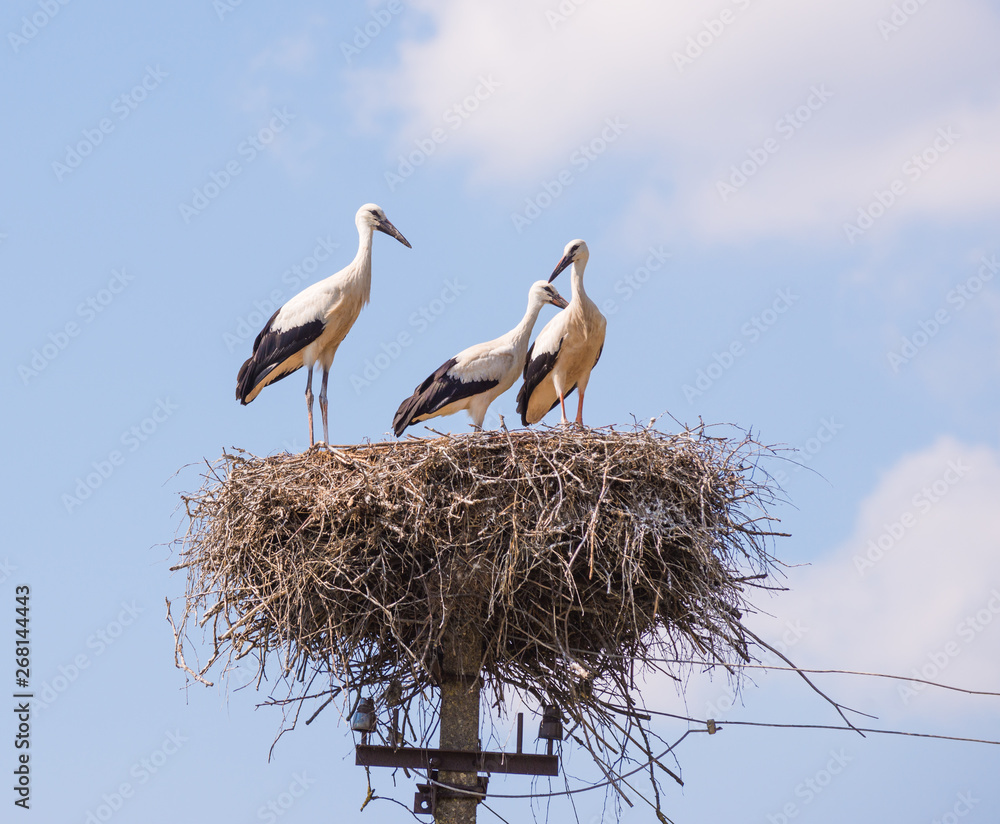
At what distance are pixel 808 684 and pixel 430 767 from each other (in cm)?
240

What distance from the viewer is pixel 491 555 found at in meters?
7.83

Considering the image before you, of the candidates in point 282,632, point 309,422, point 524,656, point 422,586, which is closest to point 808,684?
point 524,656

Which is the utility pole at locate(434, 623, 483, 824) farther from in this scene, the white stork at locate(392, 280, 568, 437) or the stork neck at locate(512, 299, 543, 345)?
the stork neck at locate(512, 299, 543, 345)

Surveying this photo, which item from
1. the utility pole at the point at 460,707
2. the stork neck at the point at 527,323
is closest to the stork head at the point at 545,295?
the stork neck at the point at 527,323

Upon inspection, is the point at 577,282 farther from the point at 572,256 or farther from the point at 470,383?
the point at 470,383

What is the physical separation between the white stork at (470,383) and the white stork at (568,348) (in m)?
0.32

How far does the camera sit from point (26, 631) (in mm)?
9375

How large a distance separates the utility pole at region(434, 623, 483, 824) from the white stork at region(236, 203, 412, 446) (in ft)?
8.65

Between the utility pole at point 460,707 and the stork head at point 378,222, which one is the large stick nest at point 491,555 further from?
the stork head at point 378,222

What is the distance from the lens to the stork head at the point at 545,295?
10.9 meters

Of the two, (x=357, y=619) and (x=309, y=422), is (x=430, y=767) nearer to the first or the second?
(x=357, y=619)

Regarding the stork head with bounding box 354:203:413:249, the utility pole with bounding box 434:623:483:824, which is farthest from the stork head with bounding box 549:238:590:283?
A: the utility pole with bounding box 434:623:483:824

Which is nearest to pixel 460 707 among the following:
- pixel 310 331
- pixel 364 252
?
pixel 310 331

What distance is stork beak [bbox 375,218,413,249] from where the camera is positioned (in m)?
10.9
